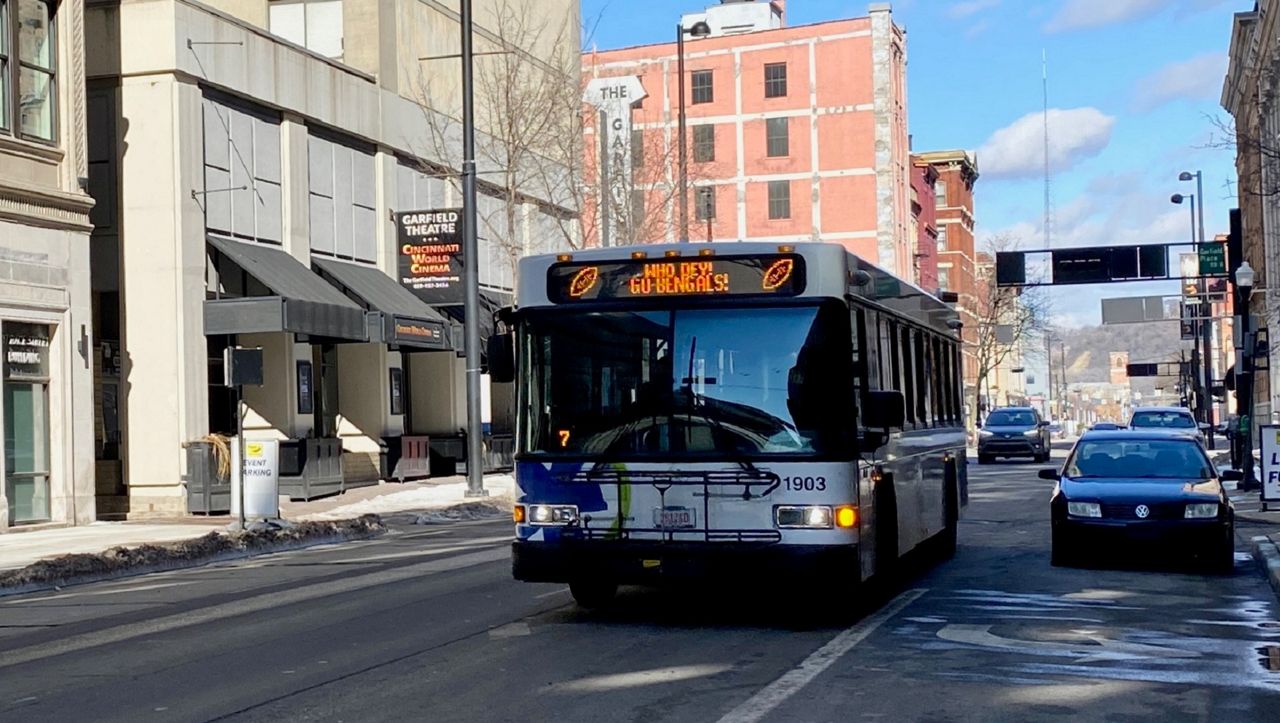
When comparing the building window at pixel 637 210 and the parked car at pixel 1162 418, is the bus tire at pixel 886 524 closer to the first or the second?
the parked car at pixel 1162 418

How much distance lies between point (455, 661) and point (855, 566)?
2892 mm

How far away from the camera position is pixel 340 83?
112 ft

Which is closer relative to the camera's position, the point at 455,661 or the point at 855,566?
the point at 455,661

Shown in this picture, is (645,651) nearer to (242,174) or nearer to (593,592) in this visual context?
(593,592)

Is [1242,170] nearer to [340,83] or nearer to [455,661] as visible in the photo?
[340,83]

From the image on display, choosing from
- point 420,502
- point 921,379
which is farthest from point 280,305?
point 921,379

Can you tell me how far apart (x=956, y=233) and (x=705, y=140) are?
32845 mm

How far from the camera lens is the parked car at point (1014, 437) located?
1873 inches

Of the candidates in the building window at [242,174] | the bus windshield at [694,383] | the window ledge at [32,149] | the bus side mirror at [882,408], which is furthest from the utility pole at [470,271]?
the bus side mirror at [882,408]

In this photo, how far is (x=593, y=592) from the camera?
1280 cm

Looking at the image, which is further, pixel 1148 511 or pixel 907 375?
pixel 1148 511

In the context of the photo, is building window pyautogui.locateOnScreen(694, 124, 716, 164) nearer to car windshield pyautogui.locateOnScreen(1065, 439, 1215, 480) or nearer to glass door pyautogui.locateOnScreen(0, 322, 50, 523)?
glass door pyautogui.locateOnScreen(0, 322, 50, 523)

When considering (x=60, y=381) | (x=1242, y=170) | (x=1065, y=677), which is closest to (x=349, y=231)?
(x=60, y=381)

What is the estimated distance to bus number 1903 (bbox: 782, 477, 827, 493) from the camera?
11.1 meters
